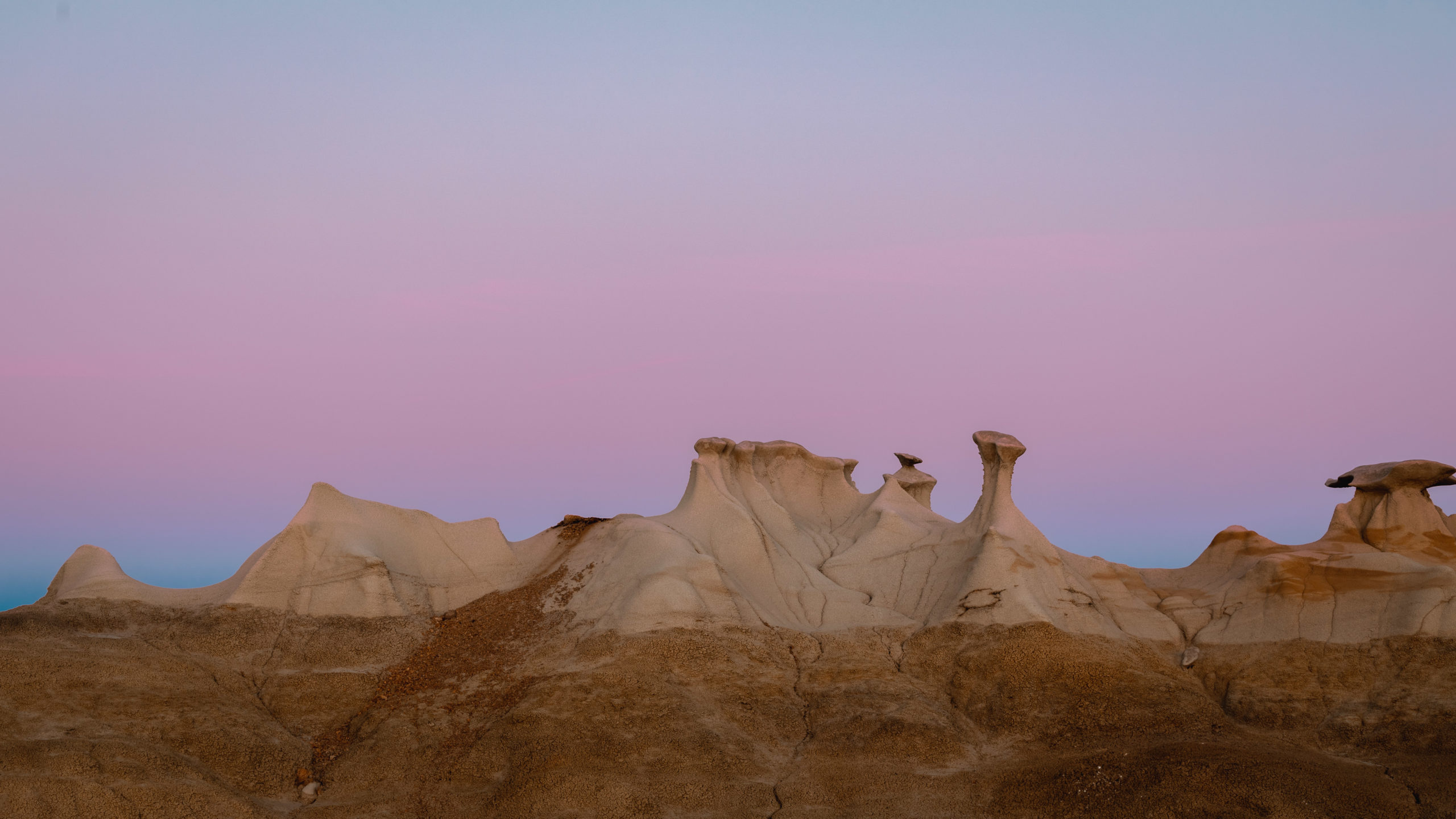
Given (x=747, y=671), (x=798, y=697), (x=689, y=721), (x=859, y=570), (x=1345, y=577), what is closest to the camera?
(x=689, y=721)

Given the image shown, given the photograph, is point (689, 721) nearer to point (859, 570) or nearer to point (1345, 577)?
point (859, 570)

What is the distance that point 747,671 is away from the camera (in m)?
38.2

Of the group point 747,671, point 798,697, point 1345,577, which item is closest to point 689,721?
point 747,671

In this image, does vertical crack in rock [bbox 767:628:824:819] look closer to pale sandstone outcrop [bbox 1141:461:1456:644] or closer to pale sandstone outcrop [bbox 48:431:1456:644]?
pale sandstone outcrop [bbox 48:431:1456:644]

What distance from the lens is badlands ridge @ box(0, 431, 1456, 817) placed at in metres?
30.6

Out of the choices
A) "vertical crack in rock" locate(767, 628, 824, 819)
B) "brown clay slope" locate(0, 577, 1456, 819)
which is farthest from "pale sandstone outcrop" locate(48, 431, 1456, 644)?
"brown clay slope" locate(0, 577, 1456, 819)

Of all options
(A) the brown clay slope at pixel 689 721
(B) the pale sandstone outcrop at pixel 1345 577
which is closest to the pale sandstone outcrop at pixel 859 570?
(B) the pale sandstone outcrop at pixel 1345 577

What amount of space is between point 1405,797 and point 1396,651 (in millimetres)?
10981

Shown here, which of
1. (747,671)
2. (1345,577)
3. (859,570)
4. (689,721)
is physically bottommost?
(689,721)

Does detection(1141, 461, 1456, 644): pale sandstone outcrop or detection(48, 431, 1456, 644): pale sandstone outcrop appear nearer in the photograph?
detection(1141, 461, 1456, 644): pale sandstone outcrop

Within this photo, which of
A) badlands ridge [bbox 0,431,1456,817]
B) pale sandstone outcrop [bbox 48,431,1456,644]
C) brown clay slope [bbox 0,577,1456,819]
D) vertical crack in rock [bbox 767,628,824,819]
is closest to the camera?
brown clay slope [bbox 0,577,1456,819]

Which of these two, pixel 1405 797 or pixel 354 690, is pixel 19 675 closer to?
pixel 354 690

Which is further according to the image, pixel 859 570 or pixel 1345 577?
pixel 859 570

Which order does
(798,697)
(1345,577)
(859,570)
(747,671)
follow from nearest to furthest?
(798,697) < (747,671) < (1345,577) < (859,570)
